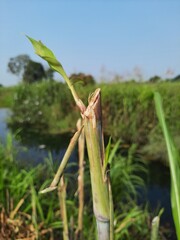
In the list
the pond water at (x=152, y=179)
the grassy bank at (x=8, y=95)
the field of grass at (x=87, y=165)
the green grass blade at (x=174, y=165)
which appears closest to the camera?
the green grass blade at (x=174, y=165)

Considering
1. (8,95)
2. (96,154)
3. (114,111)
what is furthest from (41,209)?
(8,95)

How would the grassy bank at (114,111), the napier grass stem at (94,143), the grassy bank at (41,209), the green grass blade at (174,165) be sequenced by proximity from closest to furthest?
1. the napier grass stem at (94,143)
2. the green grass blade at (174,165)
3. the grassy bank at (41,209)
4. the grassy bank at (114,111)

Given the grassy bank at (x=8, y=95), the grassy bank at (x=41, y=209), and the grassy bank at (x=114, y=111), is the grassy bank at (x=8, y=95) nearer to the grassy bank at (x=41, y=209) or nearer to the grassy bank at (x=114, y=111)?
the grassy bank at (x=114, y=111)

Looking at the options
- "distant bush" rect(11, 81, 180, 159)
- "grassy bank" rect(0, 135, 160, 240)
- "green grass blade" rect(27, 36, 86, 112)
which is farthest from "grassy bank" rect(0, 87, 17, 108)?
"green grass blade" rect(27, 36, 86, 112)

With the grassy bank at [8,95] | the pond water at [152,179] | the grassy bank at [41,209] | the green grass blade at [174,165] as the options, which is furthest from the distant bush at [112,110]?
the green grass blade at [174,165]

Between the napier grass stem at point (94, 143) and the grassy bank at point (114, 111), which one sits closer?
the napier grass stem at point (94, 143)

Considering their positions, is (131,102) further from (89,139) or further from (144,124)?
(89,139)

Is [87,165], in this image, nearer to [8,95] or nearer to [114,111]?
[114,111]

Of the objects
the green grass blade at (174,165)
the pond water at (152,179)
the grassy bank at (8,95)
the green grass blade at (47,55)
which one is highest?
the grassy bank at (8,95)

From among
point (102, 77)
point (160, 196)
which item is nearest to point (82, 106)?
point (160, 196)

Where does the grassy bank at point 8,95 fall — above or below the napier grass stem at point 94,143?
above
